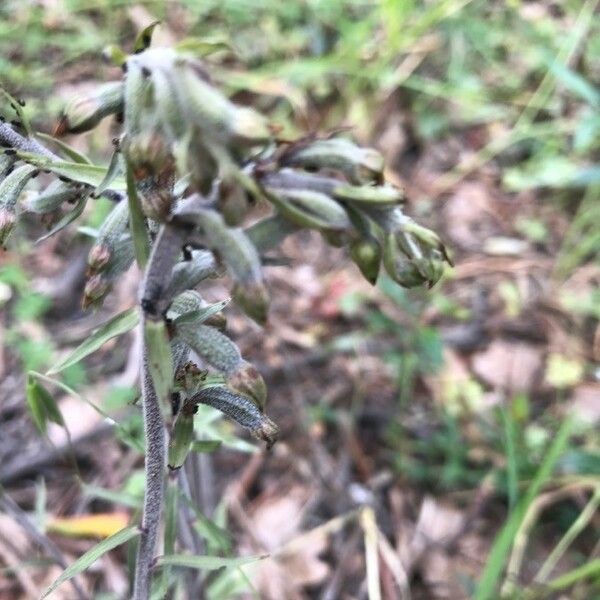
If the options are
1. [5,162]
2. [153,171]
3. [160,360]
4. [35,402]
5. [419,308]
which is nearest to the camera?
[153,171]

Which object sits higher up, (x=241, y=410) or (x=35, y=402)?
(x=241, y=410)

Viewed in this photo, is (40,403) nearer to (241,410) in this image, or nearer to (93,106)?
(241,410)

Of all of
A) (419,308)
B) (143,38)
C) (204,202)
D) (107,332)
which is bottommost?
(419,308)

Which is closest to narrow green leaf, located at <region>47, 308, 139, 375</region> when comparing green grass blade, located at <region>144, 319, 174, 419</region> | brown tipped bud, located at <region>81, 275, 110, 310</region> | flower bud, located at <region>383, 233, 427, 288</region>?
Answer: brown tipped bud, located at <region>81, 275, 110, 310</region>

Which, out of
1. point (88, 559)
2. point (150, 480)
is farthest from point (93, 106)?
point (88, 559)

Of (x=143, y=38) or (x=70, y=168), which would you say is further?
(x=70, y=168)

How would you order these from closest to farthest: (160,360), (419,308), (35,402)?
1. (160,360)
2. (35,402)
3. (419,308)
